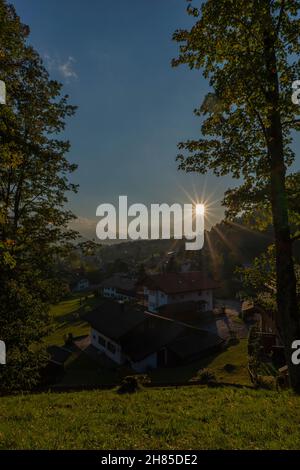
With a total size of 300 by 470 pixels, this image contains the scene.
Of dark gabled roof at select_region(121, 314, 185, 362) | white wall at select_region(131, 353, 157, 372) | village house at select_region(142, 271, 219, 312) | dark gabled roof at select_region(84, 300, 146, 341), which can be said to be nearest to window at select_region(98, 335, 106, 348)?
dark gabled roof at select_region(84, 300, 146, 341)

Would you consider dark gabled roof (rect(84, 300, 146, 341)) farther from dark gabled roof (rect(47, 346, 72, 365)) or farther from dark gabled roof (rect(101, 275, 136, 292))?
dark gabled roof (rect(101, 275, 136, 292))

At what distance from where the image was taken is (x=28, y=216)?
45.8 feet

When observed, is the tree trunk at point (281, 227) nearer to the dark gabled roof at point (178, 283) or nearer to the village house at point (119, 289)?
the dark gabled roof at point (178, 283)

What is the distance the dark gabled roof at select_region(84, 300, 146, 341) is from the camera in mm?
35625

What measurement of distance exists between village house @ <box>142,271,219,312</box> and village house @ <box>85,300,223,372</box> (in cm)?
1832

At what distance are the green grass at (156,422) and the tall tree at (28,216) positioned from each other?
9.92ft

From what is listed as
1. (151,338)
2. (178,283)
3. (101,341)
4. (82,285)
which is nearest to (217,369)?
(151,338)

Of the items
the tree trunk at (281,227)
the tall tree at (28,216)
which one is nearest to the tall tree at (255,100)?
the tree trunk at (281,227)

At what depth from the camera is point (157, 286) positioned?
57.9 metres

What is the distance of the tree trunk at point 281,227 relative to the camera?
8320mm

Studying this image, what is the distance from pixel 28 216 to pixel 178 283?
4944cm

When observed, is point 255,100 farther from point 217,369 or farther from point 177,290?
point 177,290

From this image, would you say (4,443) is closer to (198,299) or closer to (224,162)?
(224,162)
